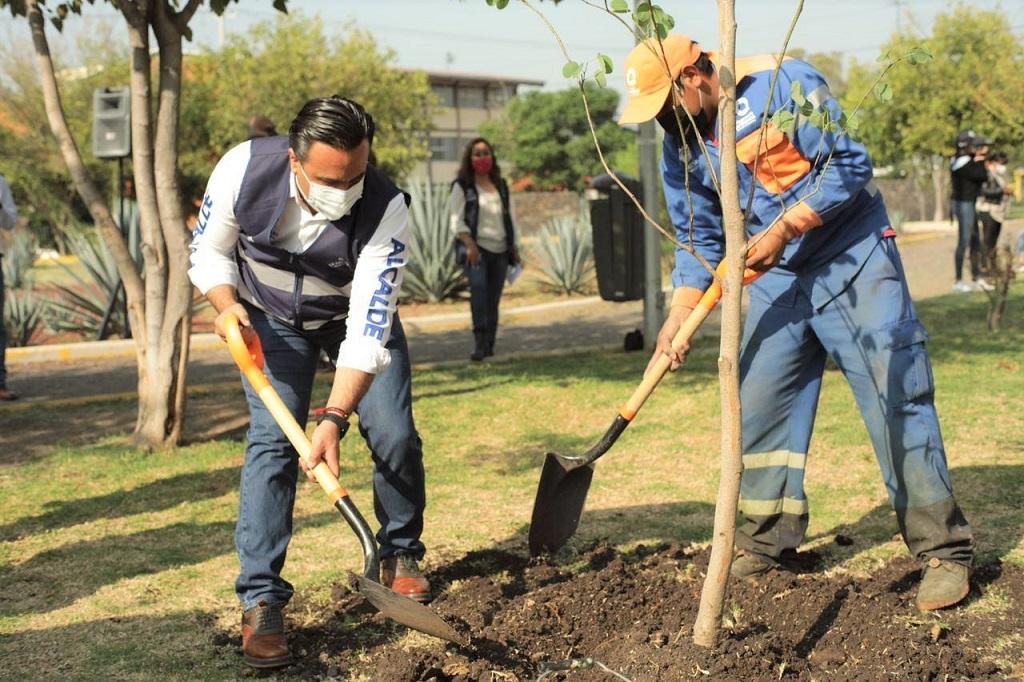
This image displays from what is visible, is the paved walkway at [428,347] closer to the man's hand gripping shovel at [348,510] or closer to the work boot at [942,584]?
the man's hand gripping shovel at [348,510]

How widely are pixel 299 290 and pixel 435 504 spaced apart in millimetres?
1907

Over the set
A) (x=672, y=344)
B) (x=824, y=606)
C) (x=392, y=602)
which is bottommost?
(x=824, y=606)

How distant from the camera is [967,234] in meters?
14.8

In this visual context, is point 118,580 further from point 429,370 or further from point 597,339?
point 597,339

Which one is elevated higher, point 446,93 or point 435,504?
point 446,93

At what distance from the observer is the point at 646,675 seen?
323 centimetres

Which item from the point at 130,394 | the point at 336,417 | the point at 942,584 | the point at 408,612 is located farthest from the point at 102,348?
the point at 942,584

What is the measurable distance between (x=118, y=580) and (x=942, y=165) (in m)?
46.7

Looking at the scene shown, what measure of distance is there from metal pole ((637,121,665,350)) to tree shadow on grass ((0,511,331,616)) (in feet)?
17.4

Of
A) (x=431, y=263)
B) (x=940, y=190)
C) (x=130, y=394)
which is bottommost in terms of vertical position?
(x=130, y=394)

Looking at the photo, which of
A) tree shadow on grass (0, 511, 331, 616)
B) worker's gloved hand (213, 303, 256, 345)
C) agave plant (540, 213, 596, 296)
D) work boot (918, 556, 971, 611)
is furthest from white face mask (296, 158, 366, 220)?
agave plant (540, 213, 596, 296)

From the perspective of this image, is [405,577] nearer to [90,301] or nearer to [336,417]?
[336,417]

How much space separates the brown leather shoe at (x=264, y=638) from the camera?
143 inches

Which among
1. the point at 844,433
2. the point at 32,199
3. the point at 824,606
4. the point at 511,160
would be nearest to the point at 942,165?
the point at 511,160
